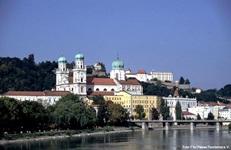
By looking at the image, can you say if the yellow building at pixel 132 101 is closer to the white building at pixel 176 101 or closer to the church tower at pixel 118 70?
the white building at pixel 176 101

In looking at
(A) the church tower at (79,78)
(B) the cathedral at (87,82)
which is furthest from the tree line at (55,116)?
(B) the cathedral at (87,82)

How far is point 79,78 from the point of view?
98500 mm

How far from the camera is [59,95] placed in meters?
95.9

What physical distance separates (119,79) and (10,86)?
2000 cm

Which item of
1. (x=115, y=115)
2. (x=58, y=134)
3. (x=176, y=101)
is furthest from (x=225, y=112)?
(x=58, y=134)

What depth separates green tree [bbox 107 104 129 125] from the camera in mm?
86812

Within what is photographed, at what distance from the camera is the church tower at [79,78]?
98.3m

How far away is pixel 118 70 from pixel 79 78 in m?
18.2

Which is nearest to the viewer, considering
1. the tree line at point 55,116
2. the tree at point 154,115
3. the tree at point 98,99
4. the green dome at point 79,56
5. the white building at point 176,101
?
the tree line at point 55,116

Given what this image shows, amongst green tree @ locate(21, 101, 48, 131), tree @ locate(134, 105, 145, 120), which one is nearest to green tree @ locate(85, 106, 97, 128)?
green tree @ locate(21, 101, 48, 131)

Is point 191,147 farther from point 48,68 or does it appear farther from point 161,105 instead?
point 48,68

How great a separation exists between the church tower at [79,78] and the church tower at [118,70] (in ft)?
53.3

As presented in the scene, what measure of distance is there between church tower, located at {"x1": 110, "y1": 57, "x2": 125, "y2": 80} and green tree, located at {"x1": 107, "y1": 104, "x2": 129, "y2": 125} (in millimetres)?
26196

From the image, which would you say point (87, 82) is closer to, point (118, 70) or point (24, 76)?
point (118, 70)
